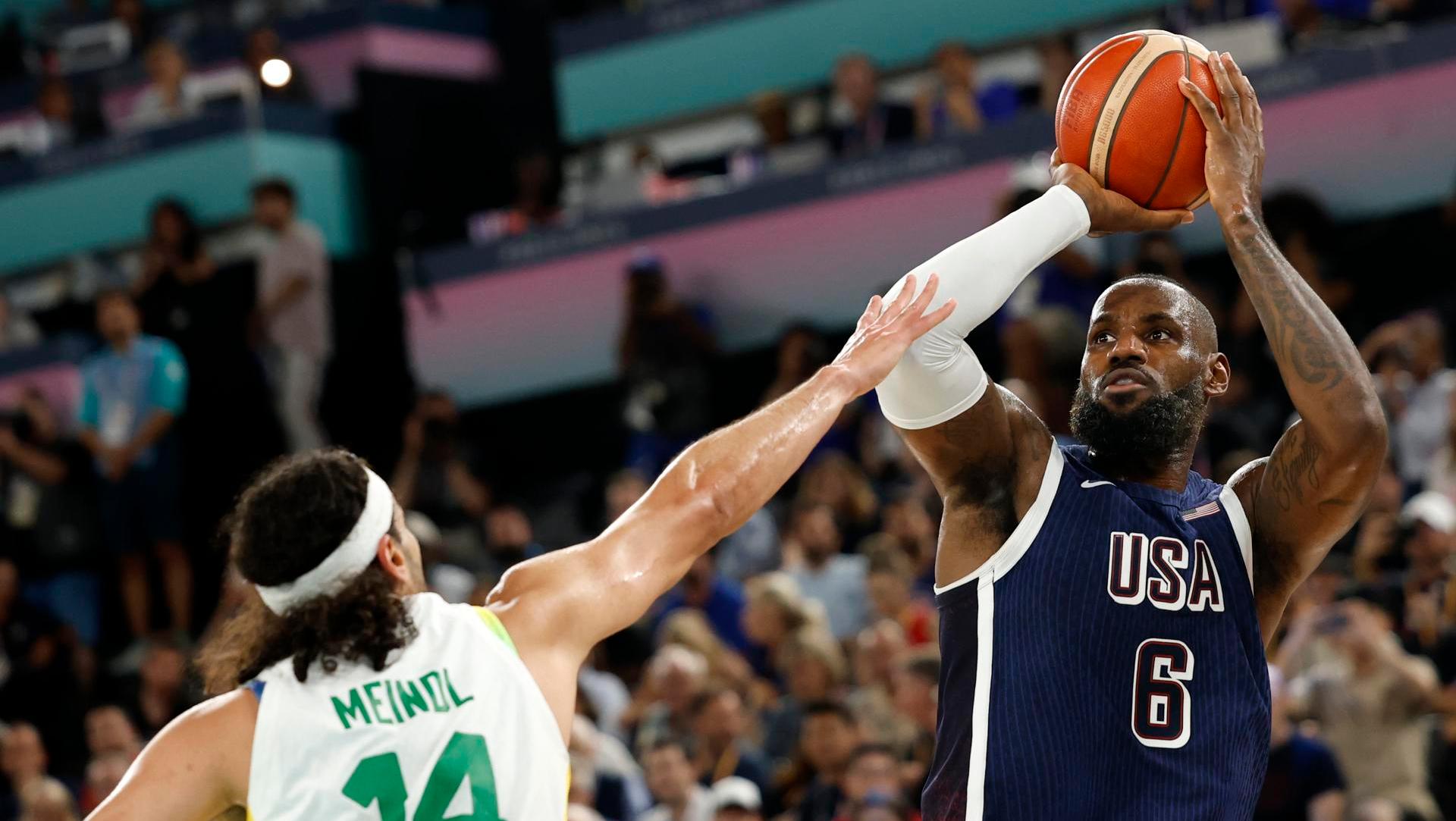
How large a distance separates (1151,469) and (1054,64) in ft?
21.8

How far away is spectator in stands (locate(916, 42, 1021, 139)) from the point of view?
35.2 ft

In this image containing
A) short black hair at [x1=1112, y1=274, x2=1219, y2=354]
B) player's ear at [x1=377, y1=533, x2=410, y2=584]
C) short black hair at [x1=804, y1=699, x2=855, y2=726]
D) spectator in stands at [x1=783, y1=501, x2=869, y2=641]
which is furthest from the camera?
spectator in stands at [x1=783, y1=501, x2=869, y2=641]

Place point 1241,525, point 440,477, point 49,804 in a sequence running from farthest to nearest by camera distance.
→ point 440,477 < point 49,804 < point 1241,525

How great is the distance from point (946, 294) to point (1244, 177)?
76cm

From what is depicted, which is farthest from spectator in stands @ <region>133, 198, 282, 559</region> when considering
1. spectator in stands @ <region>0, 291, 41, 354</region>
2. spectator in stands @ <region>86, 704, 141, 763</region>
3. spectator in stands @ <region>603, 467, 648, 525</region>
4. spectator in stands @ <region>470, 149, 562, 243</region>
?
spectator in stands @ <region>603, 467, 648, 525</region>

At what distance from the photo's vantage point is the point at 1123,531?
388 centimetres

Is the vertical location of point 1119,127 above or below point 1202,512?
above

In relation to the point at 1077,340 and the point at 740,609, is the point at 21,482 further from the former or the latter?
the point at 1077,340

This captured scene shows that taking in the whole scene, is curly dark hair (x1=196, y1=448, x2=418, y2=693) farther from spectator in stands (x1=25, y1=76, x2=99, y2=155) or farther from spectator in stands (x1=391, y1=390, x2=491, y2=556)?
spectator in stands (x1=25, y1=76, x2=99, y2=155)

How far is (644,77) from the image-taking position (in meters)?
12.8

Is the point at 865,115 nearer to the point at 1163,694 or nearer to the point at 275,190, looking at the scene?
the point at 275,190

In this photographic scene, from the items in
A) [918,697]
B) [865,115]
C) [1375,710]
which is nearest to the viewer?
[1375,710]

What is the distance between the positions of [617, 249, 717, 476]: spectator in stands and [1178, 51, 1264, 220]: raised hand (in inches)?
261

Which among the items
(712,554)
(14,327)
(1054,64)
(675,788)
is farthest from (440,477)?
(1054,64)
